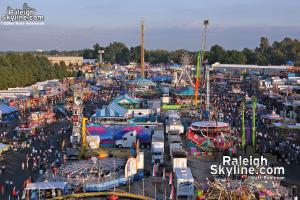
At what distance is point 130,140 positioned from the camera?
23281mm

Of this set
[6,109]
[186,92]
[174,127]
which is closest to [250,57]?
[186,92]

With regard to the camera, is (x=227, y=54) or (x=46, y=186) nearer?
(x=46, y=186)

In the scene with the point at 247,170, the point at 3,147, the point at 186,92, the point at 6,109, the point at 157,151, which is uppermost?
the point at 186,92

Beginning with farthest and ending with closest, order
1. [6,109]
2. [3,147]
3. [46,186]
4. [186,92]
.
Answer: [186,92] → [6,109] → [3,147] → [46,186]

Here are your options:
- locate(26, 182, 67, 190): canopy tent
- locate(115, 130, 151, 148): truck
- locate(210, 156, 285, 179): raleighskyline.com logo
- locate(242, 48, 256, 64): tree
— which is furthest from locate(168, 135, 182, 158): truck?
locate(242, 48, 256, 64): tree

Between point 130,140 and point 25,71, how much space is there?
36.3 metres

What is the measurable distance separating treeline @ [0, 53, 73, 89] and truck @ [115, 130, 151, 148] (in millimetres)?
27986

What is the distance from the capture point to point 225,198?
37.3 feet

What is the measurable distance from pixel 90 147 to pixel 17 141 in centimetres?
569

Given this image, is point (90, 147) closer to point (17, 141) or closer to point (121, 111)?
point (17, 141)

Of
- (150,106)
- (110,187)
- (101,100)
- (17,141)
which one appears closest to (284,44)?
(101,100)

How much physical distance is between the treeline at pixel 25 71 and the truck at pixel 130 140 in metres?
28.0

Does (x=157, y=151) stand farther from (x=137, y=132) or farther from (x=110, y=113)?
(x=110, y=113)

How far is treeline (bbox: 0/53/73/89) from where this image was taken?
165 ft
